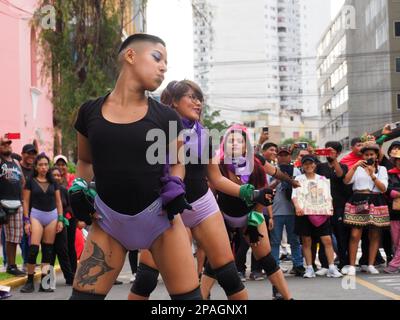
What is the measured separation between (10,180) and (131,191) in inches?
278

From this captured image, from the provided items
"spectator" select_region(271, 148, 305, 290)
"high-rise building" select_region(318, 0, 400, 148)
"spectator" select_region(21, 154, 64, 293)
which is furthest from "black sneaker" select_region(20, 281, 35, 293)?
"high-rise building" select_region(318, 0, 400, 148)

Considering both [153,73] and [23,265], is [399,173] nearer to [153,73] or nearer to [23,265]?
[23,265]

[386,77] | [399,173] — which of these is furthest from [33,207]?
[386,77]

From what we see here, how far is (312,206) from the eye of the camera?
11.1m

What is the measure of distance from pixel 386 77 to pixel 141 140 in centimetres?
5557

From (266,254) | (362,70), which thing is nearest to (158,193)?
(266,254)

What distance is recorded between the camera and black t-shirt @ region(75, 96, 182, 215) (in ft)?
14.0

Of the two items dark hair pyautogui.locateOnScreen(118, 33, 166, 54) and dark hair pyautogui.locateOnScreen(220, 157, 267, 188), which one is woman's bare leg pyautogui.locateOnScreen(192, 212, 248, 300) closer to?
dark hair pyautogui.locateOnScreen(118, 33, 166, 54)

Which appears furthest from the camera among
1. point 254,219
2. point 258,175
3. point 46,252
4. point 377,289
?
point 46,252

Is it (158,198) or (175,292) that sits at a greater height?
(158,198)

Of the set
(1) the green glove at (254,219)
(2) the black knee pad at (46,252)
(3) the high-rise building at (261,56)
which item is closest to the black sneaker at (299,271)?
(2) the black knee pad at (46,252)

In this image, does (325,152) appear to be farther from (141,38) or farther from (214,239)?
(141,38)

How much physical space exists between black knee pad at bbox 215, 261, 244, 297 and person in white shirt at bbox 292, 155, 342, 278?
555 centimetres
